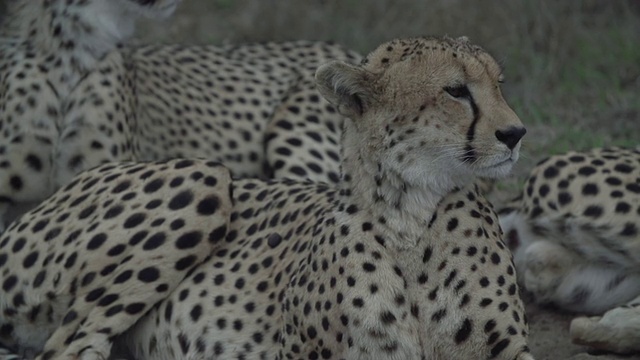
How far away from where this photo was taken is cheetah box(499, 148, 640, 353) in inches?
207

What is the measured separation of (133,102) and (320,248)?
2183 mm

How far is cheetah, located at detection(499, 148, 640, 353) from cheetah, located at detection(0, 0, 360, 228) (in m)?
1.28

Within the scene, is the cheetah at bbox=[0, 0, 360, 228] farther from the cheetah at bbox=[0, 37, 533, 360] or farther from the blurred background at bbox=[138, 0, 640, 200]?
the blurred background at bbox=[138, 0, 640, 200]

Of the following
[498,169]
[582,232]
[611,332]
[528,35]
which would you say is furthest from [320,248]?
[528,35]

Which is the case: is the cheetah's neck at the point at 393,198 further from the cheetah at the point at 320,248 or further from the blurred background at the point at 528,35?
the blurred background at the point at 528,35

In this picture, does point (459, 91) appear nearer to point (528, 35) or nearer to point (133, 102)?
point (133, 102)

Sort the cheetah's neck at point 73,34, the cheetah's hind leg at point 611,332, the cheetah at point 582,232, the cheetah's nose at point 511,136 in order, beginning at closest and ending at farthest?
the cheetah's nose at point 511,136 → the cheetah's hind leg at point 611,332 → the cheetah at point 582,232 → the cheetah's neck at point 73,34

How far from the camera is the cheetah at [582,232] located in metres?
5.26

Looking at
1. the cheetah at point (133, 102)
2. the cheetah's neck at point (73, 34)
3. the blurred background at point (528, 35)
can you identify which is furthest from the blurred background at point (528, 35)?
the cheetah's neck at point (73, 34)

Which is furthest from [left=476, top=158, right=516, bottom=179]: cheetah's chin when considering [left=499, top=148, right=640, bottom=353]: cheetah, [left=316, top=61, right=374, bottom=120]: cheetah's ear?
[left=499, top=148, right=640, bottom=353]: cheetah

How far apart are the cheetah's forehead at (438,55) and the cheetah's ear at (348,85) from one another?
0.06 m

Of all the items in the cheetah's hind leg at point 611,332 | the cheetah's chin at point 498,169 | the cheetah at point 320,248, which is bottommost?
the cheetah's hind leg at point 611,332

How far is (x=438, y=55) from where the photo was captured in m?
4.05

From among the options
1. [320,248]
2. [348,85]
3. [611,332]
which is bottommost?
[611,332]
